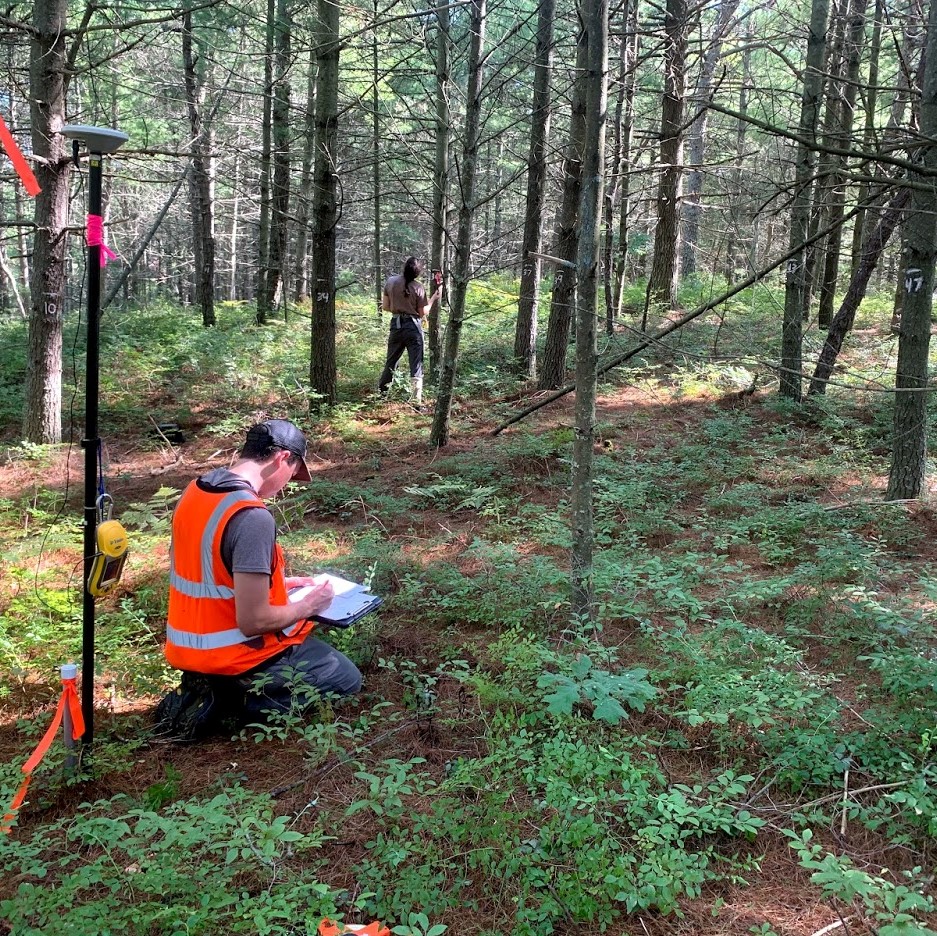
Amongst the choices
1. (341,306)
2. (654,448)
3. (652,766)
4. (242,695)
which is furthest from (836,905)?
(341,306)

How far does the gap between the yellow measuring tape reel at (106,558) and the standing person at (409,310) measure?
753 centimetres

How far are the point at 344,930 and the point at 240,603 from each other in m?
1.52

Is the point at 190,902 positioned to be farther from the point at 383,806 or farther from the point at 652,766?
the point at 652,766

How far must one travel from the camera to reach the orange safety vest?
10.6ft

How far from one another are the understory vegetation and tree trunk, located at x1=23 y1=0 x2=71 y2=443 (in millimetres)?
944

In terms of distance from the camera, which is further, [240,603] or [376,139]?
[376,139]

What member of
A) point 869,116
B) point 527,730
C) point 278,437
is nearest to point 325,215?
point 869,116

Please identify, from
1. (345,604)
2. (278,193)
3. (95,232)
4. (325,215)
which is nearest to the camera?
(95,232)

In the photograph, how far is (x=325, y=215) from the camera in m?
9.39

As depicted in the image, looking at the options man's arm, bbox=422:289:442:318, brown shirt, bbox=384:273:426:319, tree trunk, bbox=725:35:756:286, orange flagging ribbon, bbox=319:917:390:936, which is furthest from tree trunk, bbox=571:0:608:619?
brown shirt, bbox=384:273:426:319

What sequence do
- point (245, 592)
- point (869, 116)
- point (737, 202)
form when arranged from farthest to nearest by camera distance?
point (869, 116) → point (737, 202) → point (245, 592)

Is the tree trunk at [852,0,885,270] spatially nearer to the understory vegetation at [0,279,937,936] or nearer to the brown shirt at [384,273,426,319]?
the understory vegetation at [0,279,937,936]

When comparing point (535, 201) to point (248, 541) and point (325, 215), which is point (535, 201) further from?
point (248, 541)

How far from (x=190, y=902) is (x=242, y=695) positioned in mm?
1311
